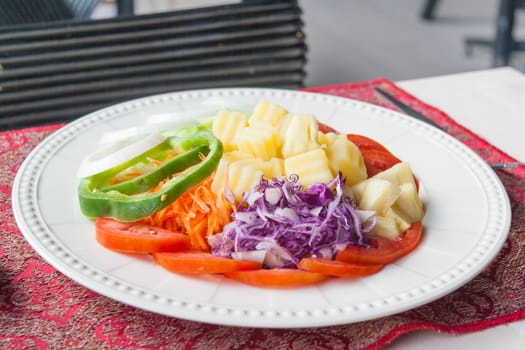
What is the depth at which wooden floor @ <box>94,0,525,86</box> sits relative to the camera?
163 inches

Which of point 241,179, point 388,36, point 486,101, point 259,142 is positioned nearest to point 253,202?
point 241,179

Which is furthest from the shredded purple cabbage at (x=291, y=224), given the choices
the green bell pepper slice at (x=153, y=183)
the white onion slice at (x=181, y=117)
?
the white onion slice at (x=181, y=117)

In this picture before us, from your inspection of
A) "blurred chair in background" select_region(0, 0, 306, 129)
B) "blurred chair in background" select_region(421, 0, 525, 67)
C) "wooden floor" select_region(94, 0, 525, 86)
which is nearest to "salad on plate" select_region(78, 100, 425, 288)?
"blurred chair in background" select_region(0, 0, 306, 129)

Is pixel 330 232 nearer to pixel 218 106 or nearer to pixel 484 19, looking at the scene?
pixel 218 106

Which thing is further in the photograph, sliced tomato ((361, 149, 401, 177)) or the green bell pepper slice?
sliced tomato ((361, 149, 401, 177))

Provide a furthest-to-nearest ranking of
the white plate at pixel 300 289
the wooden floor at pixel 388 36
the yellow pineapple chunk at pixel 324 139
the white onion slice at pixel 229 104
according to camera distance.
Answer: the wooden floor at pixel 388 36 → the white onion slice at pixel 229 104 → the yellow pineapple chunk at pixel 324 139 → the white plate at pixel 300 289

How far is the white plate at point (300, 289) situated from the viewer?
0.93 metres

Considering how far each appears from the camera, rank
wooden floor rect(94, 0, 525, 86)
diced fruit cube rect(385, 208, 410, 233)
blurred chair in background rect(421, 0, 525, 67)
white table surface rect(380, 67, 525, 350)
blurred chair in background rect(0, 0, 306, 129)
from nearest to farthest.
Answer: diced fruit cube rect(385, 208, 410, 233), white table surface rect(380, 67, 525, 350), blurred chair in background rect(0, 0, 306, 129), blurred chair in background rect(421, 0, 525, 67), wooden floor rect(94, 0, 525, 86)

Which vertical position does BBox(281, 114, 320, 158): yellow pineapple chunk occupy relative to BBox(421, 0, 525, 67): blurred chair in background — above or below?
above

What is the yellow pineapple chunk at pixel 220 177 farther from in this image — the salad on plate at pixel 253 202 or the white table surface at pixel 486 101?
the white table surface at pixel 486 101

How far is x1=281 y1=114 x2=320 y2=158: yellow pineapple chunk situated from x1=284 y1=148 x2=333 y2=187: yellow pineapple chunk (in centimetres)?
4

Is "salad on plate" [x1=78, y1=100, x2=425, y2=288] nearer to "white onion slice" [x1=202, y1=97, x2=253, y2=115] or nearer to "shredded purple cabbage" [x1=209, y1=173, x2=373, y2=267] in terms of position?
"shredded purple cabbage" [x1=209, y1=173, x2=373, y2=267]

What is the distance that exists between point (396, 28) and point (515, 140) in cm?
339

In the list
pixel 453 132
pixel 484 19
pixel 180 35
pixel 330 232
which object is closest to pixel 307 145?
pixel 330 232
